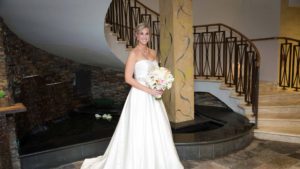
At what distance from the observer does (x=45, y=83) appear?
18.4 feet

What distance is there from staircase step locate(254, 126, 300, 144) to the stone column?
1289mm

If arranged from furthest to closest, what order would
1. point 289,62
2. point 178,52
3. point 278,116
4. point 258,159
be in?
point 289,62 < point 278,116 < point 178,52 < point 258,159

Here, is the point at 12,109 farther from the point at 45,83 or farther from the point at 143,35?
the point at 45,83

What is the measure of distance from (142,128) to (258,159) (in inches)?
75.9

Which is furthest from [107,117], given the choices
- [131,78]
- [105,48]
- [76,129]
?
[131,78]

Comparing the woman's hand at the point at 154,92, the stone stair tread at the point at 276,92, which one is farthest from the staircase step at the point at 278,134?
the woman's hand at the point at 154,92

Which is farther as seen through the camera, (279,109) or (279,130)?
(279,109)

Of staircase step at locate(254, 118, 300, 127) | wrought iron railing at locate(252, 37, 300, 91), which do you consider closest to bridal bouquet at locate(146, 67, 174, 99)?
staircase step at locate(254, 118, 300, 127)

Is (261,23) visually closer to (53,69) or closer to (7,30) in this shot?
(53,69)

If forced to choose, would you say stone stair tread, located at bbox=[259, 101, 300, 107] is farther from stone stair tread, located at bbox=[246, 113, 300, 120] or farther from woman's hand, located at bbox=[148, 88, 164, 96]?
woman's hand, located at bbox=[148, 88, 164, 96]

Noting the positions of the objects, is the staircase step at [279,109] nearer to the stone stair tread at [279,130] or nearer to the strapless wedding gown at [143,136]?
the stone stair tread at [279,130]

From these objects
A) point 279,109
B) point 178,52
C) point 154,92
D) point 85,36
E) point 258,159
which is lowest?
point 258,159

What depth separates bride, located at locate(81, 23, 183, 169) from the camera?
9.42 feet

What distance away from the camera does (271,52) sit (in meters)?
6.98
